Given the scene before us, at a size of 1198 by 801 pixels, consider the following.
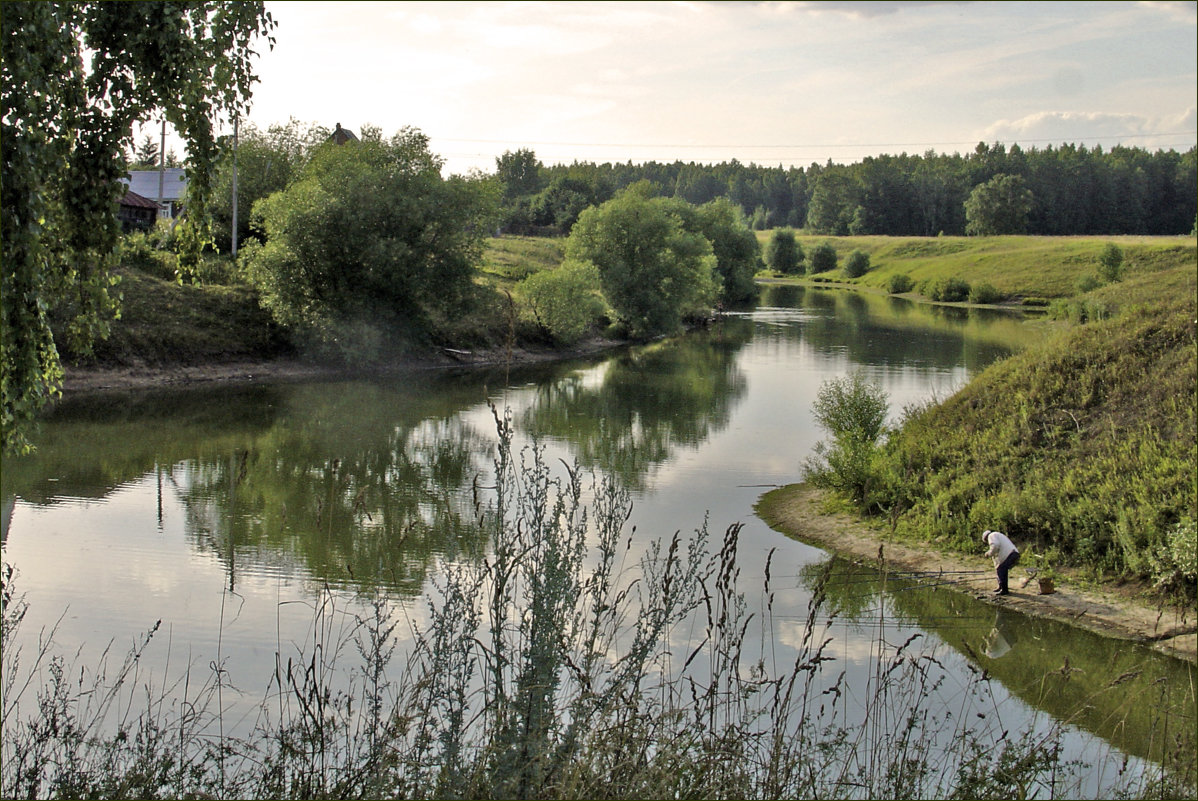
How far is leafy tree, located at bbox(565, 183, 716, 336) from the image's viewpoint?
2083 inches

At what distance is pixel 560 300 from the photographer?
44656 millimetres

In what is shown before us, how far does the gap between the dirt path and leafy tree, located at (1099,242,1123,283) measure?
208 ft

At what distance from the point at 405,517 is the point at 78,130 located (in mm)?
11909

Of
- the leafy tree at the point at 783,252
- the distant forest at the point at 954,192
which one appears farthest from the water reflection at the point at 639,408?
the leafy tree at the point at 783,252

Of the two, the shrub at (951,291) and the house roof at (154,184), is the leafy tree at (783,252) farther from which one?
the house roof at (154,184)

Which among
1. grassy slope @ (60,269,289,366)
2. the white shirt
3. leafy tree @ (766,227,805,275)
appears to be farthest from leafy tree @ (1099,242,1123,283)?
the white shirt

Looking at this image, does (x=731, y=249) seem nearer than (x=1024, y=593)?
No

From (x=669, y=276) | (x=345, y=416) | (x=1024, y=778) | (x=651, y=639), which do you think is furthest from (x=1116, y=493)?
(x=669, y=276)

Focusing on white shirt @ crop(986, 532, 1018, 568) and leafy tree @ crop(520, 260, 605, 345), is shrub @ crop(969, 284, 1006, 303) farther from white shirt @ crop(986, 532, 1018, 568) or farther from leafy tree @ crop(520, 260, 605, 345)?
white shirt @ crop(986, 532, 1018, 568)

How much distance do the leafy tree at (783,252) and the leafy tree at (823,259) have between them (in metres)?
1.89

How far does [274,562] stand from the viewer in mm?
14047

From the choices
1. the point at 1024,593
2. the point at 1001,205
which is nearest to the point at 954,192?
the point at 1001,205

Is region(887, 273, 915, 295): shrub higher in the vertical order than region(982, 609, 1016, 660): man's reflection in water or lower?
higher

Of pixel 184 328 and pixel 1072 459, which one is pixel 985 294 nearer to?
pixel 184 328
